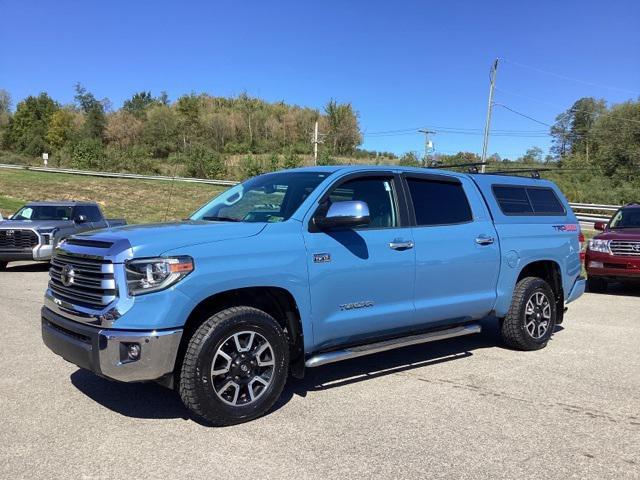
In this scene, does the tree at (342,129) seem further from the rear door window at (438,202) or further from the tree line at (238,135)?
the rear door window at (438,202)

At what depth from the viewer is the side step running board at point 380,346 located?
456 centimetres

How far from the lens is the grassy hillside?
1062 inches

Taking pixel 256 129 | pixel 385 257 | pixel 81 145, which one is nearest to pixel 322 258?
pixel 385 257

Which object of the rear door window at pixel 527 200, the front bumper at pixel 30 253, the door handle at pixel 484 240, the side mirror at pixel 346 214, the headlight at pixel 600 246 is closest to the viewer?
the side mirror at pixel 346 214

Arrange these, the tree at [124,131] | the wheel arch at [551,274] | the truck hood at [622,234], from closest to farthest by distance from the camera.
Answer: the wheel arch at [551,274] < the truck hood at [622,234] < the tree at [124,131]

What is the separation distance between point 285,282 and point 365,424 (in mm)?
1212

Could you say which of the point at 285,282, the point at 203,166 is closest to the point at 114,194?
the point at 203,166

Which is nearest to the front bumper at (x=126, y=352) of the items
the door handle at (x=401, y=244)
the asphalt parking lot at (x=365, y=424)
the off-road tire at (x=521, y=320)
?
the asphalt parking lot at (x=365, y=424)

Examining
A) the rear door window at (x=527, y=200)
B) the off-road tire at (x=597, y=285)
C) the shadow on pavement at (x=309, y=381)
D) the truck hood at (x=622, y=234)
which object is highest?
the rear door window at (x=527, y=200)

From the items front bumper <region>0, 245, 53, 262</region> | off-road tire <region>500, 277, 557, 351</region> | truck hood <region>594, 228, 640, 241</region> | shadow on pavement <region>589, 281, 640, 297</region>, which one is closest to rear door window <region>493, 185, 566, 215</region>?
off-road tire <region>500, 277, 557, 351</region>

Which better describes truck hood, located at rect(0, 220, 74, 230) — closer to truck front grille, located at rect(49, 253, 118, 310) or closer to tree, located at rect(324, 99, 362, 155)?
truck front grille, located at rect(49, 253, 118, 310)

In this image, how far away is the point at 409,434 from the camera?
4.04m

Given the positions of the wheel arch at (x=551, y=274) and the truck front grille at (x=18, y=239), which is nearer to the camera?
the wheel arch at (x=551, y=274)

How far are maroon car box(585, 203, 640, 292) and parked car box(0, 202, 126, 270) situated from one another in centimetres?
1031
